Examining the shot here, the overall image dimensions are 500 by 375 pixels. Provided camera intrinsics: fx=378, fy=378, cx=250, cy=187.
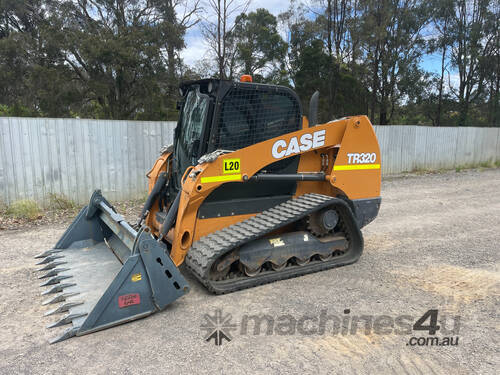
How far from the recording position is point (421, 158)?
46.9ft

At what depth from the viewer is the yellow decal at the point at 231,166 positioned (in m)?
3.94

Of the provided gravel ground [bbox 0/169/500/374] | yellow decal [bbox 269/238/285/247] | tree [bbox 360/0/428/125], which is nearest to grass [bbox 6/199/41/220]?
gravel ground [bbox 0/169/500/374]

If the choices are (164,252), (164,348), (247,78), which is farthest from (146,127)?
(164,348)

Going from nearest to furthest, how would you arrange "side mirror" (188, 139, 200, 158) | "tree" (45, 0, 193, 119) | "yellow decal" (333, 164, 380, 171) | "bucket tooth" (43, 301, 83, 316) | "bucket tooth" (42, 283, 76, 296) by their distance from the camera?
"bucket tooth" (43, 301, 83, 316) → "bucket tooth" (42, 283, 76, 296) → "side mirror" (188, 139, 200, 158) → "yellow decal" (333, 164, 380, 171) → "tree" (45, 0, 193, 119)

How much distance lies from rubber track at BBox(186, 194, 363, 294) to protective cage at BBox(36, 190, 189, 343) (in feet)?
1.19

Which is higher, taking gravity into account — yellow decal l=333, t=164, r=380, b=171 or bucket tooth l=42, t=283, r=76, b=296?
yellow decal l=333, t=164, r=380, b=171

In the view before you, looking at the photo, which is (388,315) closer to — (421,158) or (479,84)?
(421,158)

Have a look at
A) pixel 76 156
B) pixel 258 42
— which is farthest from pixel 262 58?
pixel 76 156

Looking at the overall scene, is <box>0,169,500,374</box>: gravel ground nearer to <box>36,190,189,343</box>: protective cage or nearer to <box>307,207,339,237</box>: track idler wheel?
<box>36,190,189,343</box>: protective cage

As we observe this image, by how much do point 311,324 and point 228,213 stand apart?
1.54 m

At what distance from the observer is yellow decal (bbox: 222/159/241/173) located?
394cm

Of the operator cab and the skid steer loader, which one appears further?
the operator cab

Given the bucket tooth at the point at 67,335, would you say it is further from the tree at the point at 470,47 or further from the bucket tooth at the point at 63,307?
the tree at the point at 470,47

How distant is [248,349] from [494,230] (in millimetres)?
A: 5272
